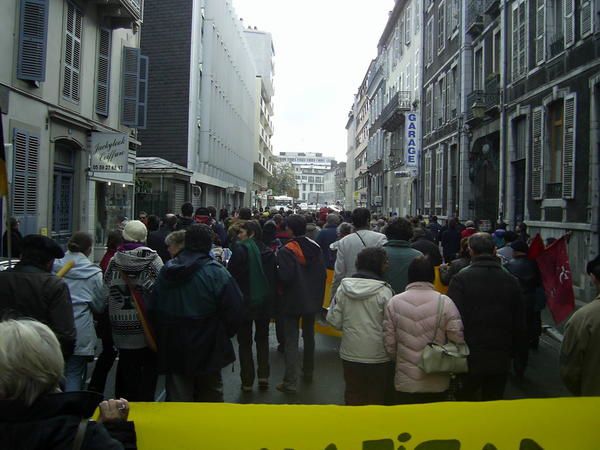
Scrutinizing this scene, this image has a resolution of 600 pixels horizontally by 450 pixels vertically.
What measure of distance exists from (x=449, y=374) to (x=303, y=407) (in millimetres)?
1374

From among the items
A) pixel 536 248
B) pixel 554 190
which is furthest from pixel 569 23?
pixel 536 248

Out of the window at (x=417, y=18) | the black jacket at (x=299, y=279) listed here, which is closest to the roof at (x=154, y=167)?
the window at (x=417, y=18)

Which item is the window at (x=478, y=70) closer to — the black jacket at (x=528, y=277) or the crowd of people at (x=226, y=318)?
the black jacket at (x=528, y=277)

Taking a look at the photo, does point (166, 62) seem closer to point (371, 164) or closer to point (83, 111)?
point (83, 111)

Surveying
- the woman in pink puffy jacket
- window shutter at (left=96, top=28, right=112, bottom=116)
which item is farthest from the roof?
the woman in pink puffy jacket

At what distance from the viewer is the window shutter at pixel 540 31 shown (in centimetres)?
1684

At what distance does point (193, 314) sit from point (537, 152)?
1515 cm

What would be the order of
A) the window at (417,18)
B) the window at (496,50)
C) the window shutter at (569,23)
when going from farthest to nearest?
1. the window at (417,18)
2. the window at (496,50)
3. the window shutter at (569,23)

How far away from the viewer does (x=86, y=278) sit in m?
5.18

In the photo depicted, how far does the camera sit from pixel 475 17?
23.5 metres

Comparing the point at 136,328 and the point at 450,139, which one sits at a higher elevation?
the point at 450,139

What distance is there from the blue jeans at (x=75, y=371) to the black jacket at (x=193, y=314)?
870 mm

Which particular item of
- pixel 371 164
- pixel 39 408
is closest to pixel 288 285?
pixel 39 408

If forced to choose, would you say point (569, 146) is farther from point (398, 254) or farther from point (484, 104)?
point (398, 254)
